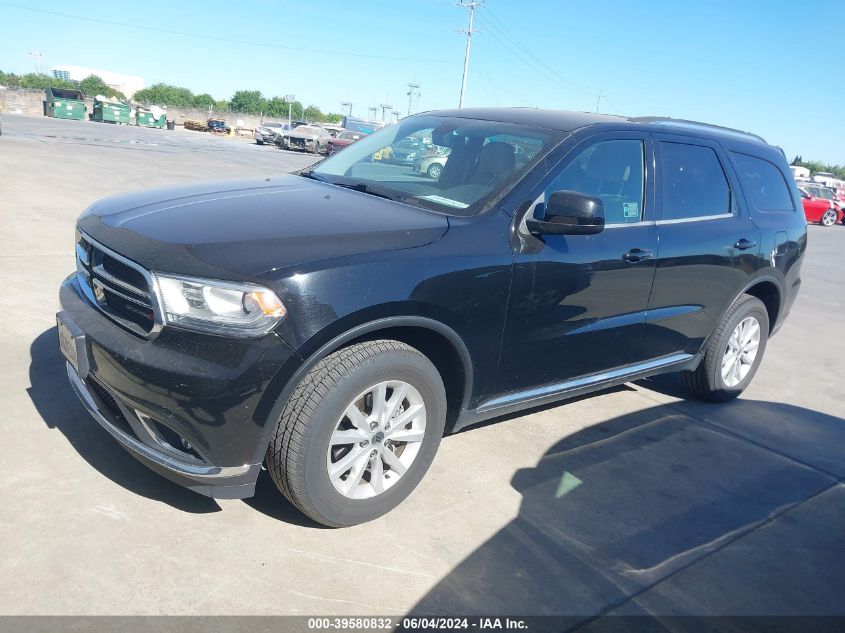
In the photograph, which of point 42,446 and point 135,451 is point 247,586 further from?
point 42,446

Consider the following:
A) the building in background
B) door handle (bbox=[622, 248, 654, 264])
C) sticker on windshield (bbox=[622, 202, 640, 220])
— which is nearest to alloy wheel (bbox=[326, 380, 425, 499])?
door handle (bbox=[622, 248, 654, 264])

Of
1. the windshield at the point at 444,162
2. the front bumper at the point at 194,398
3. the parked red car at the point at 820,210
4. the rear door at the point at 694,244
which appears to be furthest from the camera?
the parked red car at the point at 820,210

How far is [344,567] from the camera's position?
9.36 feet

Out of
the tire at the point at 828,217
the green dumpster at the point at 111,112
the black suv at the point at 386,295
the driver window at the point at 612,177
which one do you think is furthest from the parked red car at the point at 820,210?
the green dumpster at the point at 111,112

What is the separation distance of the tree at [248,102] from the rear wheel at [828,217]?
314ft

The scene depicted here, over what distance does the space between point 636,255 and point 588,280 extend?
0.46m

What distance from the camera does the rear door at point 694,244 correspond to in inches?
168

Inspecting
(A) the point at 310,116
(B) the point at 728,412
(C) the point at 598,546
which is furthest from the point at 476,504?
(A) the point at 310,116

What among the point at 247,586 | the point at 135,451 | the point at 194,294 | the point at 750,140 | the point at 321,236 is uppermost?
the point at 750,140

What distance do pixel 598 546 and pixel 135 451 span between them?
208 cm

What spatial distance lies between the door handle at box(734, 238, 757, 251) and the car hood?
8.09 feet

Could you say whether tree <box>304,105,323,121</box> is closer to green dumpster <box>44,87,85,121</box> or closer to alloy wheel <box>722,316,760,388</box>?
green dumpster <box>44,87,85,121</box>

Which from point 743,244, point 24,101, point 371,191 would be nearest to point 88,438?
point 371,191

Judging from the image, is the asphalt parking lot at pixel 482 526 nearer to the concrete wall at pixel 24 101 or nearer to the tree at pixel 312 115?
the concrete wall at pixel 24 101
